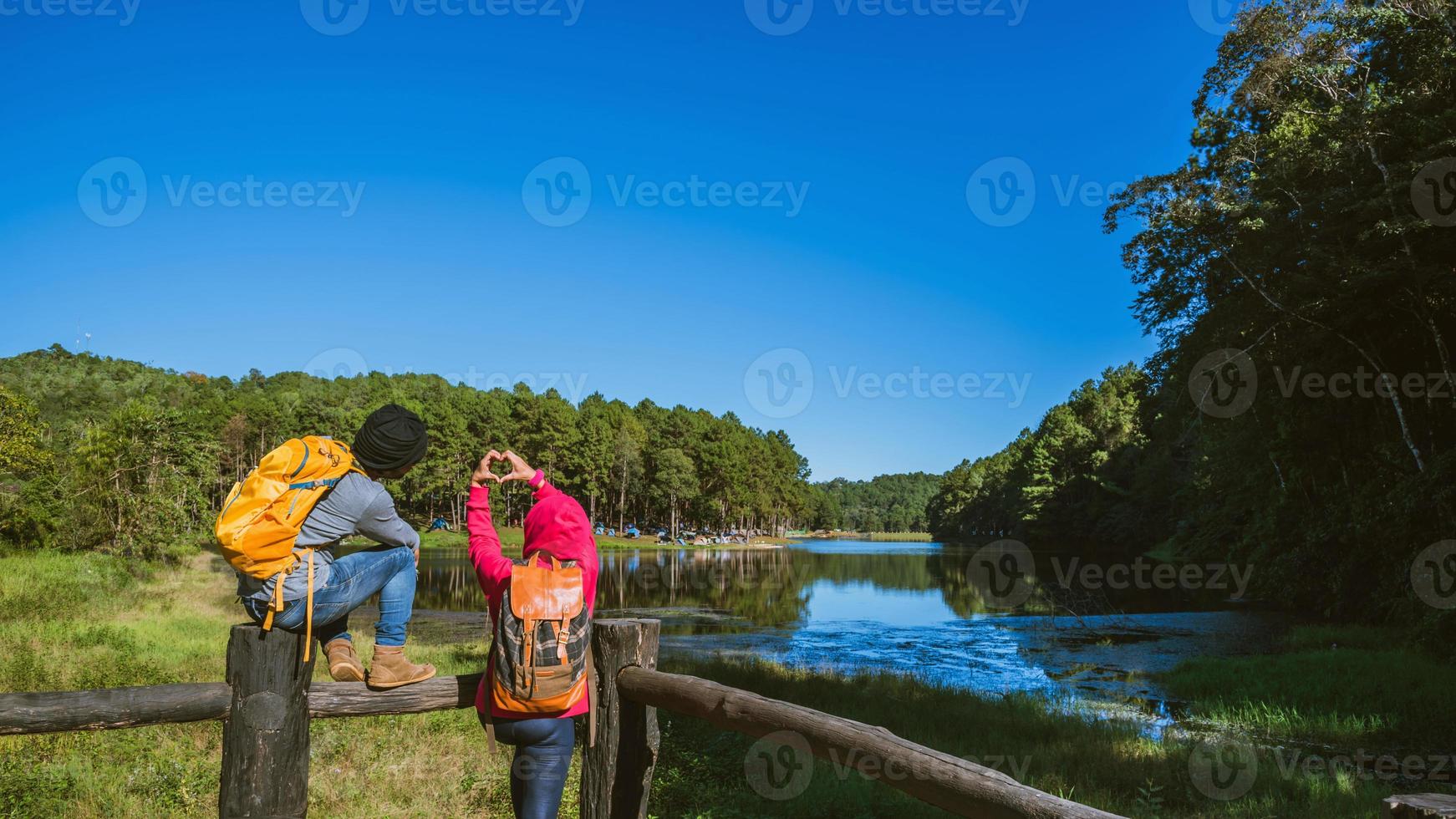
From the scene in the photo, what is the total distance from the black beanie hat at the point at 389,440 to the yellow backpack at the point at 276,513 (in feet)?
0.39

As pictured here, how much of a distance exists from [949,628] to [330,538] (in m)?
25.2

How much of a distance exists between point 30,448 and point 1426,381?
43448mm

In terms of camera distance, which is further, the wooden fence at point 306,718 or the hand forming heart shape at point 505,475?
the hand forming heart shape at point 505,475

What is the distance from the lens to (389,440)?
11.0 feet

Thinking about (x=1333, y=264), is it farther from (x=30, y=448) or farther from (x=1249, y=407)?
(x=30, y=448)

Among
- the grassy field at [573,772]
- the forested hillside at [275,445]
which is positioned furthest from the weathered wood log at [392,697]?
the forested hillside at [275,445]

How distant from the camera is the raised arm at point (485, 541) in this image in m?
3.40
